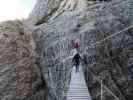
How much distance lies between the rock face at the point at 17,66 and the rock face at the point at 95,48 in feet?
1.72

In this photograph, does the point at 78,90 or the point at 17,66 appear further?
the point at 17,66

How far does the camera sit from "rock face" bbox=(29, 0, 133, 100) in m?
11.3

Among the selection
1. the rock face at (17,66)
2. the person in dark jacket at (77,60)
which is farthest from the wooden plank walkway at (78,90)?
the rock face at (17,66)

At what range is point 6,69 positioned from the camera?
44.4ft

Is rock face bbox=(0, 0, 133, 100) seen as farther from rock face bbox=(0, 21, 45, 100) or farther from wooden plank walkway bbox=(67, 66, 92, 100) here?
wooden plank walkway bbox=(67, 66, 92, 100)

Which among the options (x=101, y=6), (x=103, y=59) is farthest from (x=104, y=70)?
(x=101, y=6)

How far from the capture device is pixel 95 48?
1186 centimetres

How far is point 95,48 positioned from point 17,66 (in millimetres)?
4095

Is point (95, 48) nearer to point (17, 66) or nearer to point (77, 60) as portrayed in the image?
point (77, 60)

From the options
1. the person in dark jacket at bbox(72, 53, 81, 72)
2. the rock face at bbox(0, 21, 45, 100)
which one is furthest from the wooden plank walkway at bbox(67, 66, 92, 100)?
the rock face at bbox(0, 21, 45, 100)

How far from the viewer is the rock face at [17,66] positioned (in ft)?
42.4

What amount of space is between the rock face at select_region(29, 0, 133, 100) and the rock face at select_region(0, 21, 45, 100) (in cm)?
52

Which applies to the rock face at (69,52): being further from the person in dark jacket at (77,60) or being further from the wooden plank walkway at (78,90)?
the wooden plank walkway at (78,90)

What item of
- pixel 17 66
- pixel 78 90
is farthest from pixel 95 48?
pixel 17 66
